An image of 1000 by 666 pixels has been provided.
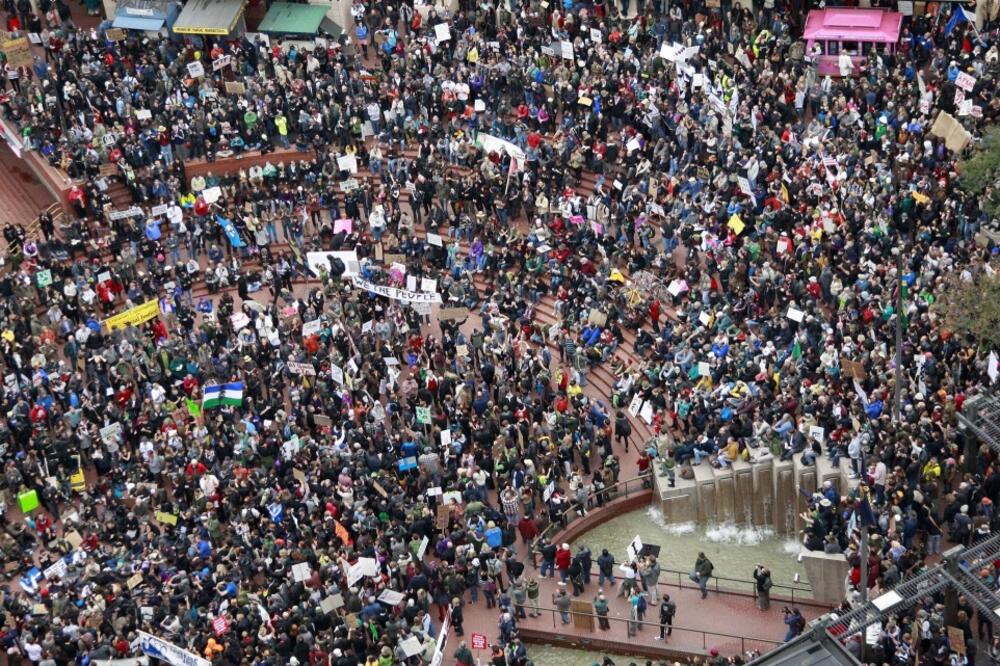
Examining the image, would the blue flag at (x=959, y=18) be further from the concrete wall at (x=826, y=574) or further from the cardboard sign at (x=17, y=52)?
the cardboard sign at (x=17, y=52)

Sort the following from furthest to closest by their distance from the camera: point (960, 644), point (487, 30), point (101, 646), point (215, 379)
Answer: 1. point (487, 30)
2. point (215, 379)
3. point (101, 646)
4. point (960, 644)

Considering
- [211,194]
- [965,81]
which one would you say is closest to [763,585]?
[965,81]

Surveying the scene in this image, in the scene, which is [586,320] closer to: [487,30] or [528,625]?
[528,625]

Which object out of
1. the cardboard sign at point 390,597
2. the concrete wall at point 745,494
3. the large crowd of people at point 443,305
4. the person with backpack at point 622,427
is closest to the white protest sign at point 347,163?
the large crowd of people at point 443,305

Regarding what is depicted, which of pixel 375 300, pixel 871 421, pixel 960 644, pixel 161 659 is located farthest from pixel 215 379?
pixel 960 644

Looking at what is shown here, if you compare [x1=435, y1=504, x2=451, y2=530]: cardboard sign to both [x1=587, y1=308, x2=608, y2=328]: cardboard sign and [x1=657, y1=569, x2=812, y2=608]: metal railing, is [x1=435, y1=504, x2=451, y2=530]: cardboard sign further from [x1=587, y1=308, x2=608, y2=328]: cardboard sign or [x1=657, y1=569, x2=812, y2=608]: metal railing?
[x1=587, y1=308, x2=608, y2=328]: cardboard sign

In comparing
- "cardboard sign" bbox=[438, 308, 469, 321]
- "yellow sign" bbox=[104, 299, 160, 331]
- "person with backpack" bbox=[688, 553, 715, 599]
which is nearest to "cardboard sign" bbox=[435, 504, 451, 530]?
"person with backpack" bbox=[688, 553, 715, 599]
